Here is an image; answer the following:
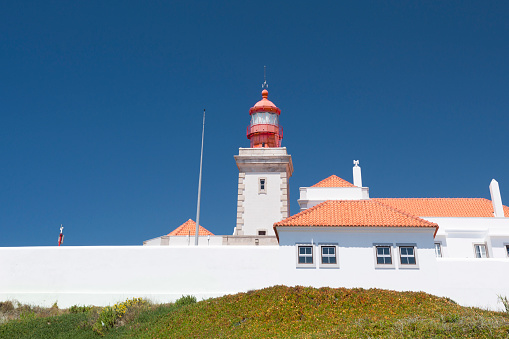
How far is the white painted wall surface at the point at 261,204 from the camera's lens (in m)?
30.3

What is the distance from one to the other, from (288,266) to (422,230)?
648 cm

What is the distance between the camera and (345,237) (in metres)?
21.8

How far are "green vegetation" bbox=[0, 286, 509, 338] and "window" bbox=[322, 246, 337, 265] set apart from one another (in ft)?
11.0

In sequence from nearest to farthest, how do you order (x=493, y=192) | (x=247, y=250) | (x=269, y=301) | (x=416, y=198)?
(x=269, y=301), (x=247, y=250), (x=493, y=192), (x=416, y=198)

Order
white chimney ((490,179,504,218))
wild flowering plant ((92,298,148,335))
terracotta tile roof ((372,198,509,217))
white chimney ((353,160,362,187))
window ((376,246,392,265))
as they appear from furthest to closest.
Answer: white chimney ((353,160,362,187)), terracotta tile roof ((372,198,509,217)), white chimney ((490,179,504,218)), window ((376,246,392,265)), wild flowering plant ((92,298,148,335))

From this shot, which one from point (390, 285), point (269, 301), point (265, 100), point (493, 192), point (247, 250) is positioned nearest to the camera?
point (269, 301)

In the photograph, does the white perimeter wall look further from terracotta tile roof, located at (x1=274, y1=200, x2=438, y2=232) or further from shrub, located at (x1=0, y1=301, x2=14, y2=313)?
terracotta tile roof, located at (x1=274, y1=200, x2=438, y2=232)

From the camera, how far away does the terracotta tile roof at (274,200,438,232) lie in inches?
853

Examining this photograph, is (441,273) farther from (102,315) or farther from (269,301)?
(102,315)

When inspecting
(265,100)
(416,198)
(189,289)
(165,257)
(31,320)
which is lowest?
(31,320)

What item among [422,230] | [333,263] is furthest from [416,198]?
[333,263]

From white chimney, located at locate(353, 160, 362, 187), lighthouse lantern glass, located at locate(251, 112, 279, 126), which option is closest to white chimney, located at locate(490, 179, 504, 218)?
white chimney, located at locate(353, 160, 362, 187)

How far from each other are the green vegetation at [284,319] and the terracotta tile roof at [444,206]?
1496cm

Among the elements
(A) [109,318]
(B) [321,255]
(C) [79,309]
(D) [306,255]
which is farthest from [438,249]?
(C) [79,309]
